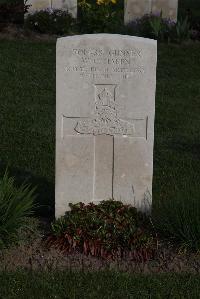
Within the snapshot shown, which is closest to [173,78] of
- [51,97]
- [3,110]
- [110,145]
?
[51,97]

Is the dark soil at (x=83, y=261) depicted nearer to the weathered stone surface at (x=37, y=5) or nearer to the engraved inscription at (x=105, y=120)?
the engraved inscription at (x=105, y=120)

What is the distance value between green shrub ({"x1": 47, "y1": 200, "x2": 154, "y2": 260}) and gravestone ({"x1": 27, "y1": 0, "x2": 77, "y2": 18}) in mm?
8865

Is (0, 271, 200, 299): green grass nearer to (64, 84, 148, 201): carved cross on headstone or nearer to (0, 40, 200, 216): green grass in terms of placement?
(0, 40, 200, 216): green grass

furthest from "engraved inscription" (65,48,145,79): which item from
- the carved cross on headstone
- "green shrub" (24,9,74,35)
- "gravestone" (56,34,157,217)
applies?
"green shrub" (24,9,74,35)

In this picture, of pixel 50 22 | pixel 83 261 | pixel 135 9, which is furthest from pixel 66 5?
pixel 83 261

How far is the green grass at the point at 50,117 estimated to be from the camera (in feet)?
27.1

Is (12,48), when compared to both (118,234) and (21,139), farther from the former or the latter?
(118,234)

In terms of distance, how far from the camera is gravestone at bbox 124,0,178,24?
1492cm

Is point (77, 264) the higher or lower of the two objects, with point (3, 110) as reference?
lower

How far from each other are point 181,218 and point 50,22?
8777 mm

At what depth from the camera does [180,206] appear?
626 cm

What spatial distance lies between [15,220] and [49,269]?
0.51 meters

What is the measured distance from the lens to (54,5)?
14.8m

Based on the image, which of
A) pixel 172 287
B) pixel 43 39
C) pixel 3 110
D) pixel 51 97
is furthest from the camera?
pixel 43 39
